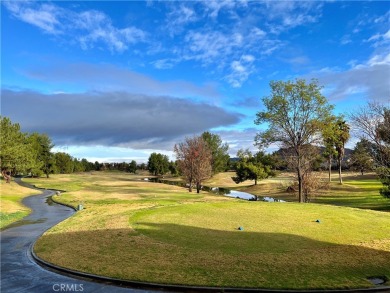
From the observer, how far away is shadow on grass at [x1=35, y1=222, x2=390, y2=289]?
11.2 metres

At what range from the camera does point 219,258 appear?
13.3 metres

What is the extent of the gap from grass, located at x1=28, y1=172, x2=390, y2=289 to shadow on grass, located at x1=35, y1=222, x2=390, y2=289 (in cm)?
4

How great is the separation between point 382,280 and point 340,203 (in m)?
36.2

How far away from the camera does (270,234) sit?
55.7ft

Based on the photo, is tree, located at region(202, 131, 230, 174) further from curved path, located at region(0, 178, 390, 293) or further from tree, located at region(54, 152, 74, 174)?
curved path, located at region(0, 178, 390, 293)

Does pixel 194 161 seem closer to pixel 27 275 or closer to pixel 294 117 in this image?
pixel 294 117

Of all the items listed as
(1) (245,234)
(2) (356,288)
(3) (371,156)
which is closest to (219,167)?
(3) (371,156)

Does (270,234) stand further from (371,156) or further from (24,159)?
(24,159)

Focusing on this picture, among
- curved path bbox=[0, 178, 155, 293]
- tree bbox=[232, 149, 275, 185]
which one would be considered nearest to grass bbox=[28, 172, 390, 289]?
curved path bbox=[0, 178, 155, 293]

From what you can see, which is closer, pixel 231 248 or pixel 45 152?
pixel 231 248

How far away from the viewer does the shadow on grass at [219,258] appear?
11234mm
